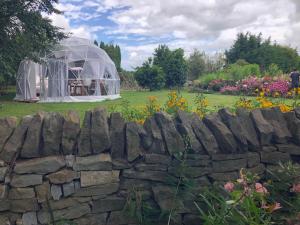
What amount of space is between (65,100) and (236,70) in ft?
46.3

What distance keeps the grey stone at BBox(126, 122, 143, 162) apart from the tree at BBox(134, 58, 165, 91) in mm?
26681

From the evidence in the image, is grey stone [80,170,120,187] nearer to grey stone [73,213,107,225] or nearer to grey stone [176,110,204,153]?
grey stone [73,213,107,225]

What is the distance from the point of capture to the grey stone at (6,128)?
9.74ft

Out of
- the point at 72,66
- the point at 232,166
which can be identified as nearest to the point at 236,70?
the point at 72,66

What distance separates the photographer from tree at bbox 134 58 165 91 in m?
29.8

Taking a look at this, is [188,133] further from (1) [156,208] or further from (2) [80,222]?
(2) [80,222]

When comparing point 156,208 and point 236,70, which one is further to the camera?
point 236,70

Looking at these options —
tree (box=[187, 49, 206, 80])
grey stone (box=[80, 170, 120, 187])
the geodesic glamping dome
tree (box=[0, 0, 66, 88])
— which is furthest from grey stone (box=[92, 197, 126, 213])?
tree (box=[187, 49, 206, 80])

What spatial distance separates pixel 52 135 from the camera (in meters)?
2.99

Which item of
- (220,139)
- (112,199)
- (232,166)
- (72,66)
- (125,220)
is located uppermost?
(72,66)

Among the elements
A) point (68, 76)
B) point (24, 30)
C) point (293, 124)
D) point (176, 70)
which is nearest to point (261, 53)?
point (176, 70)

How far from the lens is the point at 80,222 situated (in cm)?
300

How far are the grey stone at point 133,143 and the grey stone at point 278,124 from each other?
1344mm

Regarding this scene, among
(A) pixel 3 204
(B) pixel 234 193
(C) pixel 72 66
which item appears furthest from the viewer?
(C) pixel 72 66
